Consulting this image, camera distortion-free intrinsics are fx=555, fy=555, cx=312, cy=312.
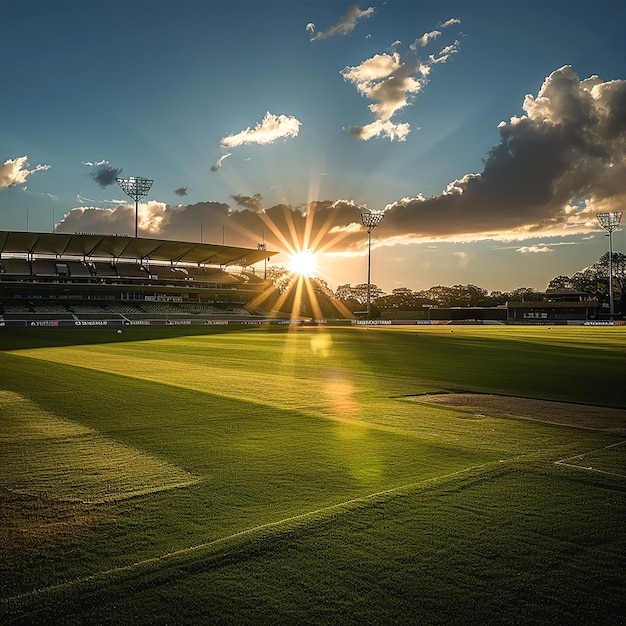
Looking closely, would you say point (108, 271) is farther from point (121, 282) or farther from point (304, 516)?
point (304, 516)

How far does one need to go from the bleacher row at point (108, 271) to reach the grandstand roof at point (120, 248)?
1557 mm

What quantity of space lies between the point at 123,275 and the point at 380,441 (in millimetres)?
91081

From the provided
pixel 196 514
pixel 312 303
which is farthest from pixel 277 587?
pixel 312 303

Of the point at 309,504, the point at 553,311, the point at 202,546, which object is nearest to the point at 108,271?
the point at 553,311

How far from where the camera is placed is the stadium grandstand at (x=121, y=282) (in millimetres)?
77188

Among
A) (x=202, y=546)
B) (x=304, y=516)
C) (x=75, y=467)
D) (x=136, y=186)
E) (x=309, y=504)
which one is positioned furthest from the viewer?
(x=136, y=186)

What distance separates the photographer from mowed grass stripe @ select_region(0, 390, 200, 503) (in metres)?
5.86

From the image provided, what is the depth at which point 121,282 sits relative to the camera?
90188mm

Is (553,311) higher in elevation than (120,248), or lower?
lower

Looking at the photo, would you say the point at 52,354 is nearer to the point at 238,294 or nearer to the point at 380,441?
the point at 380,441

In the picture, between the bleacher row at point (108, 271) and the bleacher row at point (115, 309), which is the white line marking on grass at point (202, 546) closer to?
the bleacher row at point (115, 309)

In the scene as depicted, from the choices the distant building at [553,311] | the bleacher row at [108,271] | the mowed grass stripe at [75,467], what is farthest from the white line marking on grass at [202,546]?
the distant building at [553,311]

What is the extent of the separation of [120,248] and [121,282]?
5.97 m

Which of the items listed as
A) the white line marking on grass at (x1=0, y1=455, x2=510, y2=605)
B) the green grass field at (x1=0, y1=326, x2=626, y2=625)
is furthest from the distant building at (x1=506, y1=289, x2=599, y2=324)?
the white line marking on grass at (x1=0, y1=455, x2=510, y2=605)
